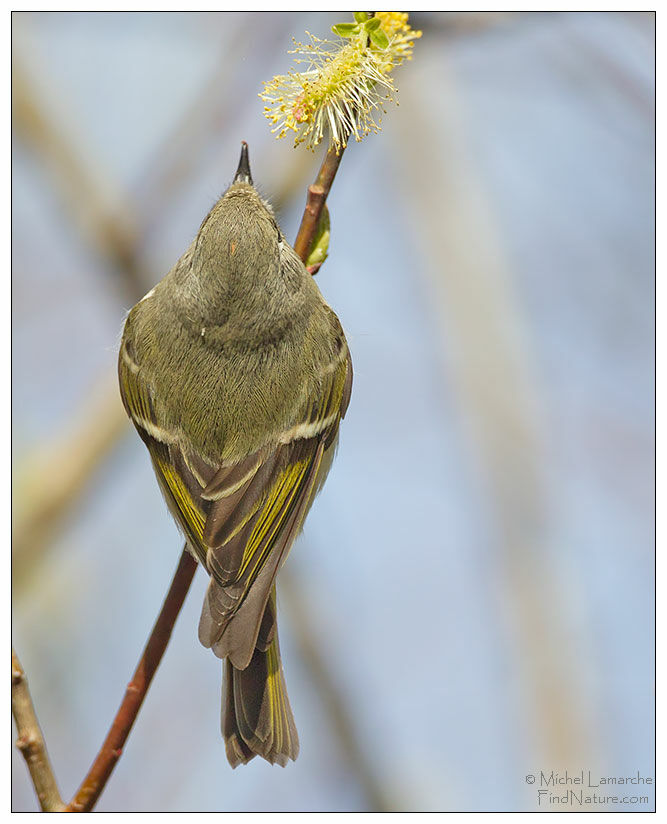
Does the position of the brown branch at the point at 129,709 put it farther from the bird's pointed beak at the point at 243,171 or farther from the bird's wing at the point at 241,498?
the bird's pointed beak at the point at 243,171

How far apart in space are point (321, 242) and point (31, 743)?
4.37 ft

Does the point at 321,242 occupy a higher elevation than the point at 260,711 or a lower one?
higher

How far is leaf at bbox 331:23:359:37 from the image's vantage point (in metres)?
2.03

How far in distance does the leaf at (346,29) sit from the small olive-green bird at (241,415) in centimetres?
39

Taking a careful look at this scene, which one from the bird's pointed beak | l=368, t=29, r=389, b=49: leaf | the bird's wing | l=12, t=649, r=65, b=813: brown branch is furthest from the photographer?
the bird's pointed beak

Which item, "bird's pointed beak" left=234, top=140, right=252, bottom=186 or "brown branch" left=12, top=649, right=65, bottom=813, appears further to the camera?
"bird's pointed beak" left=234, top=140, right=252, bottom=186

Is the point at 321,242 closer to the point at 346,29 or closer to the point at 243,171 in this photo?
the point at 243,171

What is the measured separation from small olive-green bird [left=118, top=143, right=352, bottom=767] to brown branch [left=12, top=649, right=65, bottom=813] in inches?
17.0

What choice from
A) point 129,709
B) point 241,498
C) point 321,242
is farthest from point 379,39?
point 129,709

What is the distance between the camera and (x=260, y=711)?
8.02 feet

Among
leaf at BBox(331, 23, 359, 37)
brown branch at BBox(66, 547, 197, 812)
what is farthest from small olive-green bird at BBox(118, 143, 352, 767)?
leaf at BBox(331, 23, 359, 37)

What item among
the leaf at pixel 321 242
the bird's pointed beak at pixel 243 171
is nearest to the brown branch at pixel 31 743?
the leaf at pixel 321 242

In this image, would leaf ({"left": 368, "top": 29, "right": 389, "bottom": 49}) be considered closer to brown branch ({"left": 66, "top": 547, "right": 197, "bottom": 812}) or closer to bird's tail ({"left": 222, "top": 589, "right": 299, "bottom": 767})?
brown branch ({"left": 66, "top": 547, "right": 197, "bottom": 812})

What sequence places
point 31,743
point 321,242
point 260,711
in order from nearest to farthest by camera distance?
point 31,743 → point 321,242 → point 260,711
